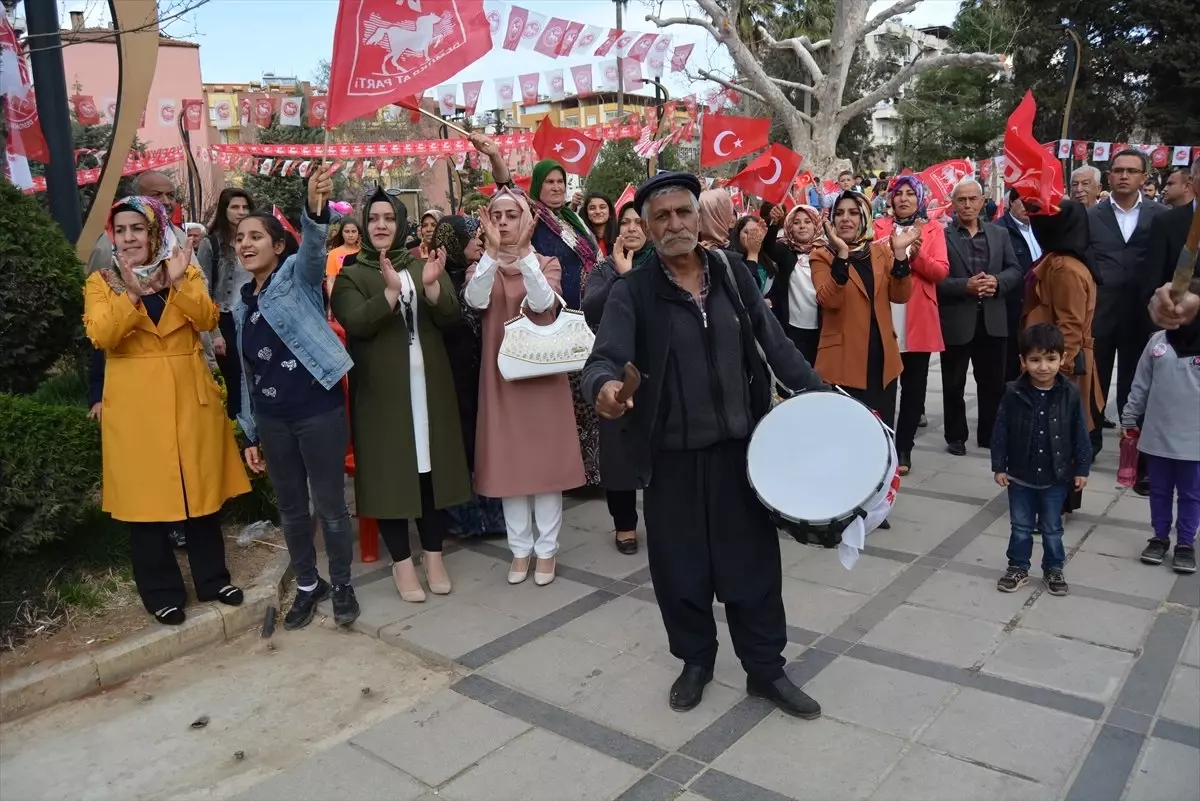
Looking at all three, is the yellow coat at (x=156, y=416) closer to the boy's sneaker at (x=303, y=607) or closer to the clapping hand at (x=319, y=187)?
the boy's sneaker at (x=303, y=607)

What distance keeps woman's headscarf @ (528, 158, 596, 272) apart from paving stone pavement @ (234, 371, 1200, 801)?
5.92 feet

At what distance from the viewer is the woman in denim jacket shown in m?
3.92

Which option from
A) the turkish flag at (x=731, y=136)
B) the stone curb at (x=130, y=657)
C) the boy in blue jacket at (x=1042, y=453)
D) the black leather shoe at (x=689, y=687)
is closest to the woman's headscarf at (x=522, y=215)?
the stone curb at (x=130, y=657)

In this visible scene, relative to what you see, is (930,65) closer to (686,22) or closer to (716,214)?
(686,22)

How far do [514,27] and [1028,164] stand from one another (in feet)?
25.8

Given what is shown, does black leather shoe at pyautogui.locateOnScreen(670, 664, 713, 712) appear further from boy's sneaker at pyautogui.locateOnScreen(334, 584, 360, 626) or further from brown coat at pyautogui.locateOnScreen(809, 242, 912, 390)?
brown coat at pyautogui.locateOnScreen(809, 242, 912, 390)

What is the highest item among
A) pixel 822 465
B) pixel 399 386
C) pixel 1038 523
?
pixel 399 386

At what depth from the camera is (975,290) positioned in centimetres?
649

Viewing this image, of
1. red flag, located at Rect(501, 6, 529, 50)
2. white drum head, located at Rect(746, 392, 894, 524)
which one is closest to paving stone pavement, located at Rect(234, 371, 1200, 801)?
white drum head, located at Rect(746, 392, 894, 524)

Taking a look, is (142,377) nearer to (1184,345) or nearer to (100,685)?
(100,685)

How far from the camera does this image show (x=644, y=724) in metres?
3.28

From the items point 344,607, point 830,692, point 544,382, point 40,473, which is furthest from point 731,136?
point 40,473

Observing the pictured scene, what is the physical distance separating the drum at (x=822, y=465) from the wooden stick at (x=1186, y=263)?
136cm

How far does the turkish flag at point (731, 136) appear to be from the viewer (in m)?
9.08
